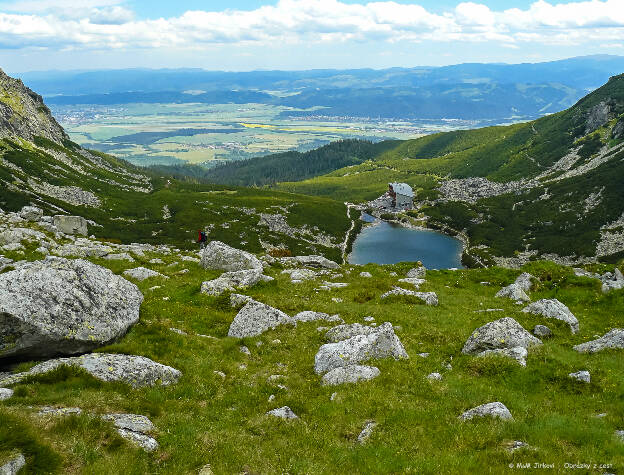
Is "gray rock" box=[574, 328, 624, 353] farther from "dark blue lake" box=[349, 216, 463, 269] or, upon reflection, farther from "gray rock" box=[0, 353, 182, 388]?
"dark blue lake" box=[349, 216, 463, 269]

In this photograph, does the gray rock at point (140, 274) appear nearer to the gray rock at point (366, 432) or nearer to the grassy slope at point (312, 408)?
the grassy slope at point (312, 408)

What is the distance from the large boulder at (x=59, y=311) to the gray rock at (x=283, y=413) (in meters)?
9.48

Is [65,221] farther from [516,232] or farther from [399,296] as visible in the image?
[516,232]

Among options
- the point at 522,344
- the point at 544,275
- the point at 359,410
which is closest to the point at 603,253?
the point at 544,275

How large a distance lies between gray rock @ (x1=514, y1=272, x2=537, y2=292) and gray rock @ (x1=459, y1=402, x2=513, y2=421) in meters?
28.8

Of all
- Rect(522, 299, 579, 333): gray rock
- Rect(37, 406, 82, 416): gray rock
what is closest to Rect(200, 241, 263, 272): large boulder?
Rect(522, 299, 579, 333): gray rock

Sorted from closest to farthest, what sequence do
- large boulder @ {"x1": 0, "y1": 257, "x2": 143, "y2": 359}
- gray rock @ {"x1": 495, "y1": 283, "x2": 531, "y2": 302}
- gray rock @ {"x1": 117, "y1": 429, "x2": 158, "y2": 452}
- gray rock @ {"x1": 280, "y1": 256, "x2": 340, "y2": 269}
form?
gray rock @ {"x1": 117, "y1": 429, "x2": 158, "y2": 452}, large boulder @ {"x1": 0, "y1": 257, "x2": 143, "y2": 359}, gray rock @ {"x1": 495, "y1": 283, "x2": 531, "y2": 302}, gray rock @ {"x1": 280, "y1": 256, "x2": 340, "y2": 269}

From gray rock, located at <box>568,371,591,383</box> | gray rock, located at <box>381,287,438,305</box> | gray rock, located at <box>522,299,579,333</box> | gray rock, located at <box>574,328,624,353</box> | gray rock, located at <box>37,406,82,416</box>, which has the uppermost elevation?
gray rock, located at <box>37,406,82,416</box>

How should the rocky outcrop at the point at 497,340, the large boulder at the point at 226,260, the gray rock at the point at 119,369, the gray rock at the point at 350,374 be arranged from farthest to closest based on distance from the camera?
the large boulder at the point at 226,260 < the rocky outcrop at the point at 497,340 < the gray rock at the point at 350,374 < the gray rock at the point at 119,369

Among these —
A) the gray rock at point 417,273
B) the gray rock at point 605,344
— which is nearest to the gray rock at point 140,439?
the gray rock at point 605,344

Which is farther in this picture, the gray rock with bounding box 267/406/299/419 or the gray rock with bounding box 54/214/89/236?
the gray rock with bounding box 54/214/89/236

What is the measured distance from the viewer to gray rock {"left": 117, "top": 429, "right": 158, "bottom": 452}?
12.6 meters

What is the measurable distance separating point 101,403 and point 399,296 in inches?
1074

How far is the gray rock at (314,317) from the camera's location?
2923 centimetres
